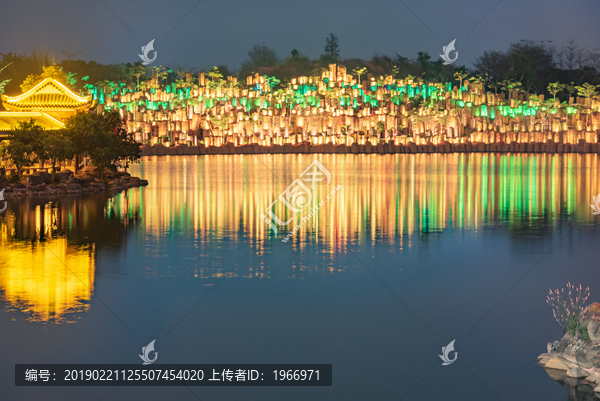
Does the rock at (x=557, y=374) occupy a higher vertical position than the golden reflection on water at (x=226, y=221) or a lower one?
lower

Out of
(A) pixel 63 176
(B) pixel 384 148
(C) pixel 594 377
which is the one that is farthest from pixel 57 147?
(B) pixel 384 148

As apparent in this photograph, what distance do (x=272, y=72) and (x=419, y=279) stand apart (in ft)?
368

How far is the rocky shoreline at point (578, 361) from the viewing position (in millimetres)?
6727

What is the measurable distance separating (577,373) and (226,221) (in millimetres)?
11671

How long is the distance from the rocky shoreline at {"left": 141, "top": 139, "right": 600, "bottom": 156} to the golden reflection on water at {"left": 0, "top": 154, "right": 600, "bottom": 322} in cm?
4479

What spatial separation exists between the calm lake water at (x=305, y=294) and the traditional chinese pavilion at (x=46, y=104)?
42.7 feet

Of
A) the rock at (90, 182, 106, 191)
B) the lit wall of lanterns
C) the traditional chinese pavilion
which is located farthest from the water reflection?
the lit wall of lanterns

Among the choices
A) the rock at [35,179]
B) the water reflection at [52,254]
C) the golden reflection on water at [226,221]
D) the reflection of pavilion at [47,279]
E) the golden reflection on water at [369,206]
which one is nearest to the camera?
the reflection of pavilion at [47,279]

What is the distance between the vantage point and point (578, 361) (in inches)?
277

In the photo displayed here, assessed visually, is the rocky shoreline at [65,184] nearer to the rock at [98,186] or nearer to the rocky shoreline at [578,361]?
the rock at [98,186]

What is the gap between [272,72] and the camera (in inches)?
4749

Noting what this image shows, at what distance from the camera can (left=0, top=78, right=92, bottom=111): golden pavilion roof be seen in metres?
32.8

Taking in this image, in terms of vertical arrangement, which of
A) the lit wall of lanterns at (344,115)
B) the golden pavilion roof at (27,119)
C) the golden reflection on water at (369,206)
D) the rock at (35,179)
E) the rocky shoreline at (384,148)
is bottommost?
the golden reflection on water at (369,206)

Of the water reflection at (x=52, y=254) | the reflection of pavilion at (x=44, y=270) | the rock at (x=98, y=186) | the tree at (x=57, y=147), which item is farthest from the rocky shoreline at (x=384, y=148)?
the reflection of pavilion at (x=44, y=270)
